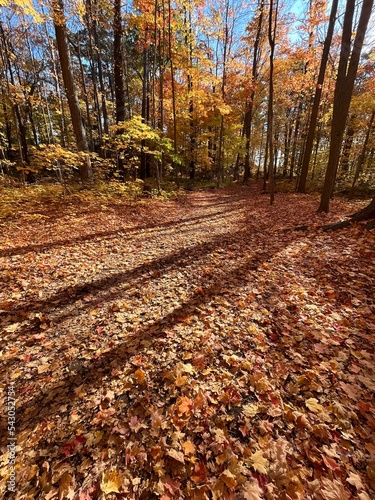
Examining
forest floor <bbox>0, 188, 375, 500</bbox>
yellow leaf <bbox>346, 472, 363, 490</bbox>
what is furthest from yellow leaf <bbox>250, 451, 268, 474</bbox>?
yellow leaf <bbox>346, 472, 363, 490</bbox>

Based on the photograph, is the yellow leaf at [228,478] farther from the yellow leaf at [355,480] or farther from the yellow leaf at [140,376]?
the yellow leaf at [140,376]

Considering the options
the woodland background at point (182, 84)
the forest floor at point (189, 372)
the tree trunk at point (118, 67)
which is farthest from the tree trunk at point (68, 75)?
the forest floor at point (189, 372)

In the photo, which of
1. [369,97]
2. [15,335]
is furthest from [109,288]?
[369,97]

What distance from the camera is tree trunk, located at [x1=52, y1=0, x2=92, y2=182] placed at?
7.74 m

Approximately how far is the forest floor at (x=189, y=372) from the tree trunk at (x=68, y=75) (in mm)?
5356

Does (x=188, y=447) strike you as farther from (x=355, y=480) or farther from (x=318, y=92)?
(x=318, y=92)

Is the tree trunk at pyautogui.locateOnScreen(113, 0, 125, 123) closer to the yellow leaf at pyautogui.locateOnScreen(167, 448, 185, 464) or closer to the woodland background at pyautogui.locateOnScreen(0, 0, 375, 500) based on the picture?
the woodland background at pyautogui.locateOnScreen(0, 0, 375, 500)

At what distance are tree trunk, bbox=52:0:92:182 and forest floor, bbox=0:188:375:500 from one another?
536cm

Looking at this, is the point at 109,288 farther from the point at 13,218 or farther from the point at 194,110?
the point at 194,110

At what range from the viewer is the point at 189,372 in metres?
2.70

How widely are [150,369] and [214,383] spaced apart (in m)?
0.77

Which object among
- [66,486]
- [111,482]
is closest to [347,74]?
[111,482]

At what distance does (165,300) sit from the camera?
13.3 feet

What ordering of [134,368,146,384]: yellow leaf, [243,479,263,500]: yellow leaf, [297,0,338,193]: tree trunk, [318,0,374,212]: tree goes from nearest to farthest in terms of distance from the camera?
[243,479,263,500]: yellow leaf, [134,368,146,384]: yellow leaf, [318,0,374,212]: tree, [297,0,338,193]: tree trunk
